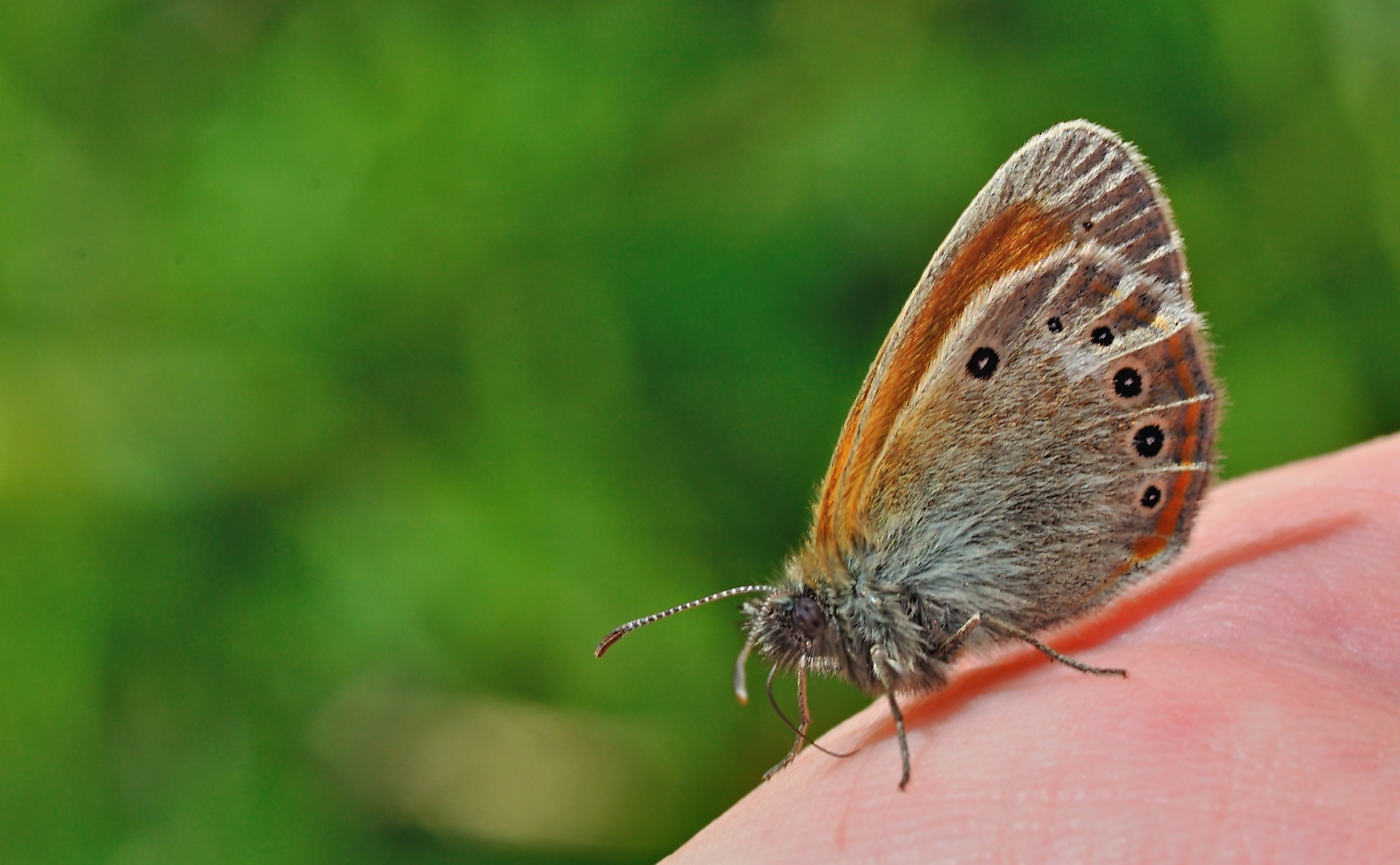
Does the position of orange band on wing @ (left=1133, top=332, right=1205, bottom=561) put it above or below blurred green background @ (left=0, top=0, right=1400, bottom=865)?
below

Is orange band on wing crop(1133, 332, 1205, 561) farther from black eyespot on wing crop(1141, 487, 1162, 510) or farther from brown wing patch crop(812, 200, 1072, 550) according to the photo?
brown wing patch crop(812, 200, 1072, 550)

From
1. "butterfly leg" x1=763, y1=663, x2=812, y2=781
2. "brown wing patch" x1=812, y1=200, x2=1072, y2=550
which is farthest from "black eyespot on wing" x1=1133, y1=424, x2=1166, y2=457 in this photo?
"butterfly leg" x1=763, y1=663, x2=812, y2=781

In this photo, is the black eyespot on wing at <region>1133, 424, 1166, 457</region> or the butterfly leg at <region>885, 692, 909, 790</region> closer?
the butterfly leg at <region>885, 692, 909, 790</region>

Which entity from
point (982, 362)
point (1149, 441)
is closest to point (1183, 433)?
point (1149, 441)

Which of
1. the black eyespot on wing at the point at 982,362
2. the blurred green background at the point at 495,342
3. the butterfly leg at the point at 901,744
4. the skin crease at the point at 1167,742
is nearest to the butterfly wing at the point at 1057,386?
the black eyespot on wing at the point at 982,362

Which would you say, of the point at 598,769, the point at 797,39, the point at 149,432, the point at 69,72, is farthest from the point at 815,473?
the point at 69,72

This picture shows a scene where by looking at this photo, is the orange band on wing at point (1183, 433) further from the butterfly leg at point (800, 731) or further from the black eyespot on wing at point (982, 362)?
the butterfly leg at point (800, 731)

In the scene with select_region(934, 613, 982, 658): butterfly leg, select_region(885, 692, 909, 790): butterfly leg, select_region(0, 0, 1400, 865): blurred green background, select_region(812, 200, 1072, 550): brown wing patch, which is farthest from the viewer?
select_region(0, 0, 1400, 865): blurred green background

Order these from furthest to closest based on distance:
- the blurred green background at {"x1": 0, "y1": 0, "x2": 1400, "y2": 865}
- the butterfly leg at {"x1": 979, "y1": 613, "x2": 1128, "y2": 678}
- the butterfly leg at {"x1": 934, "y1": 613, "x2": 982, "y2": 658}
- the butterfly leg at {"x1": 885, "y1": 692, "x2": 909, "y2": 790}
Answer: the blurred green background at {"x1": 0, "y1": 0, "x2": 1400, "y2": 865}
the butterfly leg at {"x1": 934, "y1": 613, "x2": 982, "y2": 658}
the butterfly leg at {"x1": 979, "y1": 613, "x2": 1128, "y2": 678}
the butterfly leg at {"x1": 885, "y1": 692, "x2": 909, "y2": 790}
